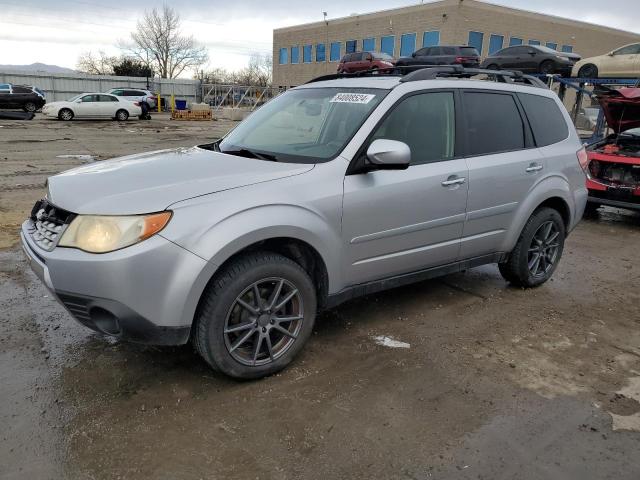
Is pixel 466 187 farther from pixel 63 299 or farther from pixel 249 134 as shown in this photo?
pixel 63 299

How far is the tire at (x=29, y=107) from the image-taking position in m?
28.0

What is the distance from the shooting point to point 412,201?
144 inches

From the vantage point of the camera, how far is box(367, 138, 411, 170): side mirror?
3.26m

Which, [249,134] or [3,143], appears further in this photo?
[3,143]

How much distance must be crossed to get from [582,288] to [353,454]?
3518mm

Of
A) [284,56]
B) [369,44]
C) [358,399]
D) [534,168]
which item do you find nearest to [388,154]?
[358,399]

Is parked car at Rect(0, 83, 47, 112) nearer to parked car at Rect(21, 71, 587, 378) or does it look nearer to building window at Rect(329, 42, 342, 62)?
parked car at Rect(21, 71, 587, 378)

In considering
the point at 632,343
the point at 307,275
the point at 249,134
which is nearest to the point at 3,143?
the point at 249,134

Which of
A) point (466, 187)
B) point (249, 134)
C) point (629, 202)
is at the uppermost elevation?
point (249, 134)

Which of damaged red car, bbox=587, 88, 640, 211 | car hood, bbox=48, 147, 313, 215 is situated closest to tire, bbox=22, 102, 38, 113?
damaged red car, bbox=587, 88, 640, 211

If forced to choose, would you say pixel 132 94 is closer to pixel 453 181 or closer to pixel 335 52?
pixel 335 52

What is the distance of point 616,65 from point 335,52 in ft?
123

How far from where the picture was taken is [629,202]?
7.80 meters

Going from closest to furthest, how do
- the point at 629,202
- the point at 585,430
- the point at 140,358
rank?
the point at 585,430, the point at 140,358, the point at 629,202
